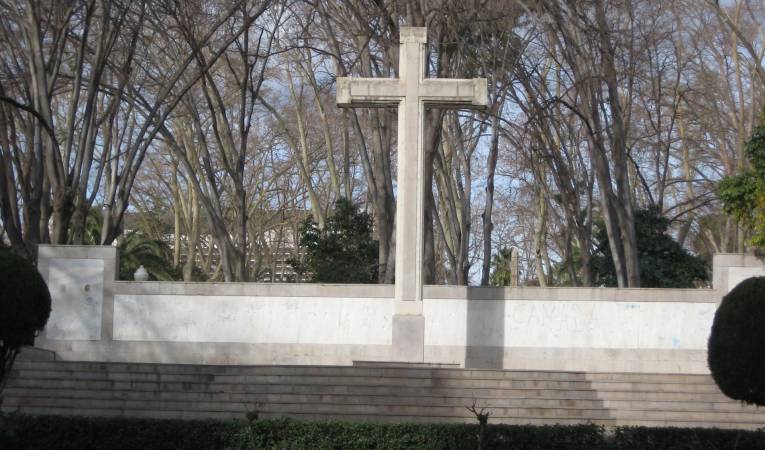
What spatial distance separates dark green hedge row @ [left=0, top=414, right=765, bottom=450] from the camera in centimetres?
1227

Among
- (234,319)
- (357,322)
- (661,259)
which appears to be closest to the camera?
(357,322)

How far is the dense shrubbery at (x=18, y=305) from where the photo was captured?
37.1 feet

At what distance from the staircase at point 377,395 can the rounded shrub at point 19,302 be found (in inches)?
211

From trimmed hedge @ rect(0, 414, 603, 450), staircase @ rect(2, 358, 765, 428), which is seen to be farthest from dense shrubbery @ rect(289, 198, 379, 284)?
trimmed hedge @ rect(0, 414, 603, 450)

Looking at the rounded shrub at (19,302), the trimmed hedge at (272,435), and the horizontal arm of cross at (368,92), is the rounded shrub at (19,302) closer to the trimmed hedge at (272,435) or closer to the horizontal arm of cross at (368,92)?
the trimmed hedge at (272,435)

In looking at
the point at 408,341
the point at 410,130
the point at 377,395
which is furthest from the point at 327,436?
the point at 410,130

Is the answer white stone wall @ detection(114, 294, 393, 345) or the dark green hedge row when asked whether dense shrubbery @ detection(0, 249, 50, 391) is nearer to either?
the dark green hedge row

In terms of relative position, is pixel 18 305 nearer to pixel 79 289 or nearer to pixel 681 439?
pixel 681 439

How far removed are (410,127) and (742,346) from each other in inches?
351

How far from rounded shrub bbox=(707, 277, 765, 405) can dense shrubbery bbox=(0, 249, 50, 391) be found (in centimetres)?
813

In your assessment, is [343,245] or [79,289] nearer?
[79,289]

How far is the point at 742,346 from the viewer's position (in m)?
12.1

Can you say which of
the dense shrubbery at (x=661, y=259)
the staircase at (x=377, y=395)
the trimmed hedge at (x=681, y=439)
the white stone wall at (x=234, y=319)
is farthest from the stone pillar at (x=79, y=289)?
the dense shrubbery at (x=661, y=259)

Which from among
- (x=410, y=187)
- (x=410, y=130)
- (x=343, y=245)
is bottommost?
(x=343, y=245)
